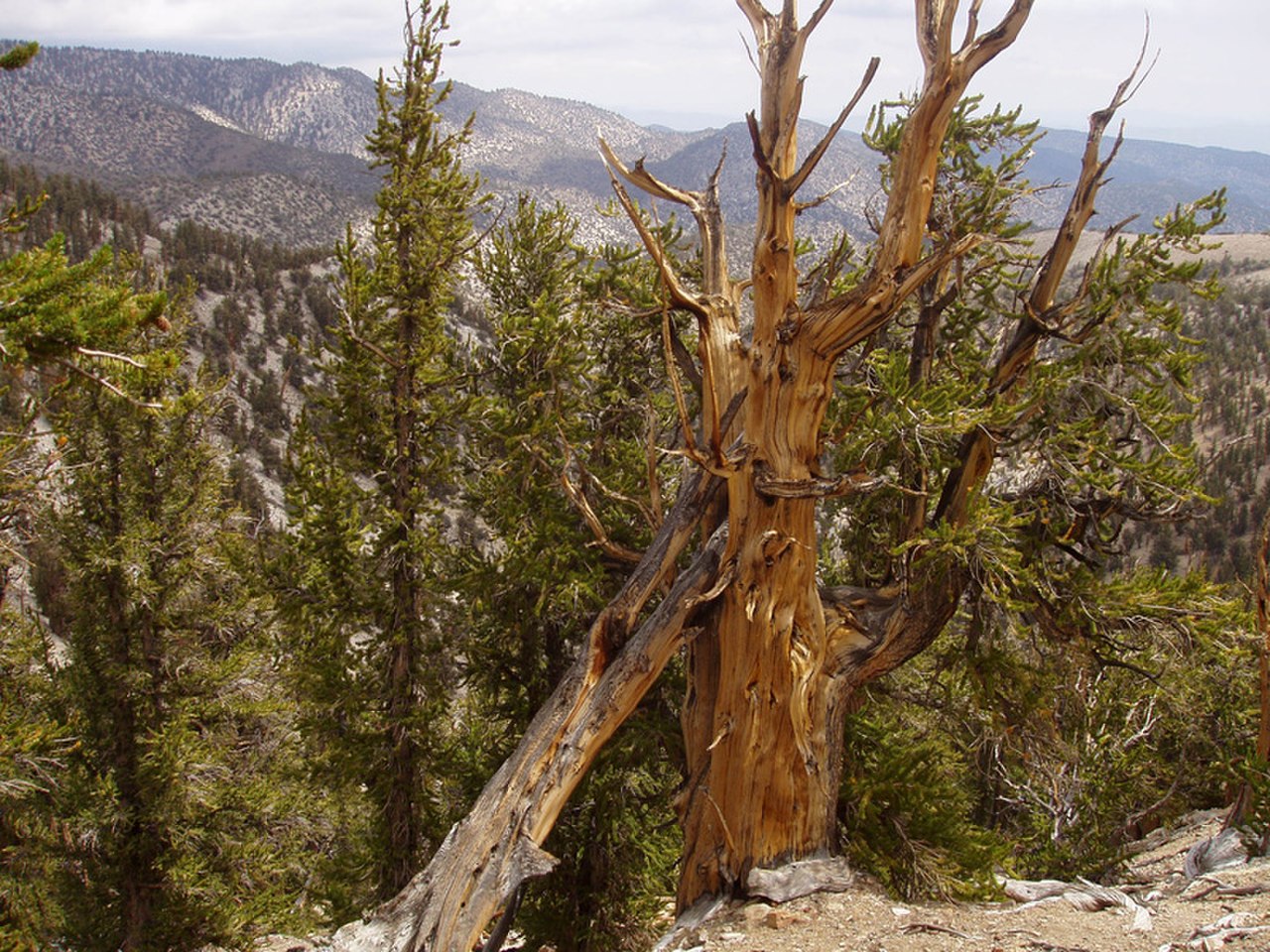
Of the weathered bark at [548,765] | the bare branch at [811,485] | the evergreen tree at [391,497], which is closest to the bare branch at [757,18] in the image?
the bare branch at [811,485]

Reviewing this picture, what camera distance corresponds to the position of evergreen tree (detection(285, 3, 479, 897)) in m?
8.78

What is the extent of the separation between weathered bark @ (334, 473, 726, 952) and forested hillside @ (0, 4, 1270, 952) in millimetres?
56

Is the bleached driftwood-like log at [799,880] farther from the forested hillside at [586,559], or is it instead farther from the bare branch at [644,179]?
the bare branch at [644,179]

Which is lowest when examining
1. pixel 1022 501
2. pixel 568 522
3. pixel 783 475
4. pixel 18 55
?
pixel 568 522

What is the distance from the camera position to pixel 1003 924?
498 centimetres

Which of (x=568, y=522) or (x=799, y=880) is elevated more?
(x=568, y=522)

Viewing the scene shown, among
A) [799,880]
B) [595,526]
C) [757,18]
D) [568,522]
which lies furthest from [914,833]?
[757,18]

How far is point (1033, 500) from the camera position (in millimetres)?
6828

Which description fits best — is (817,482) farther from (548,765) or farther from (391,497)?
(391,497)

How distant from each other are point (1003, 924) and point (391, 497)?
700 cm

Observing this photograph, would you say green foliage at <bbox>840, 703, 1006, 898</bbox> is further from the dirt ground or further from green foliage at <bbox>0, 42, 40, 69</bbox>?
green foliage at <bbox>0, 42, 40, 69</bbox>

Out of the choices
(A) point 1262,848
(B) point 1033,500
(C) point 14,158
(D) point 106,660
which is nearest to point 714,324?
(B) point 1033,500

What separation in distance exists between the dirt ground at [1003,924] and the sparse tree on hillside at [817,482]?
2.39 ft

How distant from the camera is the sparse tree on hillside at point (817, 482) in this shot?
6.02 meters
